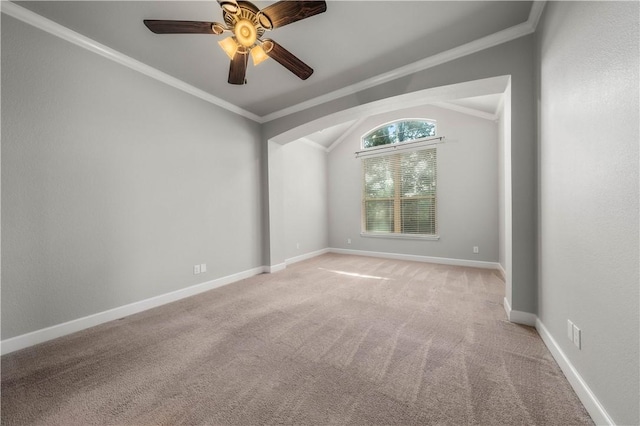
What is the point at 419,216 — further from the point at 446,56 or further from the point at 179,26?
the point at 179,26

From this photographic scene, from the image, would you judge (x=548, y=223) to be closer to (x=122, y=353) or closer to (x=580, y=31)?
(x=580, y=31)

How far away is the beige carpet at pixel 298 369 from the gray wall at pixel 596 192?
368 mm

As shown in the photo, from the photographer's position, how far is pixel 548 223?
1717 millimetres

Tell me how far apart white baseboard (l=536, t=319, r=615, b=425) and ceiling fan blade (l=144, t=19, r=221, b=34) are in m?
3.22

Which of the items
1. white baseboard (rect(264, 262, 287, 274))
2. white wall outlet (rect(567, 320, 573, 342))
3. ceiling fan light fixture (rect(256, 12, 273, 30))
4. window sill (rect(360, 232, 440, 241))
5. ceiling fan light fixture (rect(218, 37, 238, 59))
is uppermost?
ceiling fan light fixture (rect(256, 12, 273, 30))

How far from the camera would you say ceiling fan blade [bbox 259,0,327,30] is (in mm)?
1420

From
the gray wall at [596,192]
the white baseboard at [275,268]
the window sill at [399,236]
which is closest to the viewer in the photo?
the gray wall at [596,192]

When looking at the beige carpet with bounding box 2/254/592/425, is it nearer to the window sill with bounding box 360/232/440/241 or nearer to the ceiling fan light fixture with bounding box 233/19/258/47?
the window sill with bounding box 360/232/440/241

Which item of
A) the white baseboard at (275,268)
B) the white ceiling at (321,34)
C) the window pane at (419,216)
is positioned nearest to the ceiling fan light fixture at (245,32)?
the white ceiling at (321,34)

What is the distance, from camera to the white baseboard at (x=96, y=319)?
177 centimetres

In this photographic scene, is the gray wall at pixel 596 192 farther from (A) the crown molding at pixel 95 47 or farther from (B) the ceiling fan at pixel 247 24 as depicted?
(A) the crown molding at pixel 95 47

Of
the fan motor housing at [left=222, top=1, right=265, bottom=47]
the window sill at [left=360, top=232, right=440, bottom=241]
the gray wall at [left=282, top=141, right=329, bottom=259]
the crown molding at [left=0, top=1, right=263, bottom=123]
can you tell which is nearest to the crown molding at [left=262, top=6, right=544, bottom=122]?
the crown molding at [left=0, top=1, right=263, bottom=123]

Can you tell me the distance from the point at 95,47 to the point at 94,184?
136 cm

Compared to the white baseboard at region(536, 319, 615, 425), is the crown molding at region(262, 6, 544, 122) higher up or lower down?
higher up
